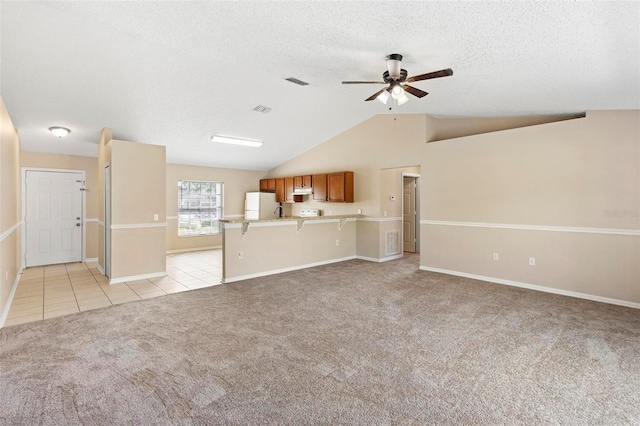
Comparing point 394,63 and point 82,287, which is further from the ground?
point 394,63

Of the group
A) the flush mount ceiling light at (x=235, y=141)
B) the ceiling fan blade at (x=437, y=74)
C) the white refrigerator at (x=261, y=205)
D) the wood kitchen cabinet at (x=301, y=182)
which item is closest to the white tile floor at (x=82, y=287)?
the white refrigerator at (x=261, y=205)

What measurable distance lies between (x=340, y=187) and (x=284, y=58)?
3.94 m

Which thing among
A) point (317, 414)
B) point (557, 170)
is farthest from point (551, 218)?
point (317, 414)

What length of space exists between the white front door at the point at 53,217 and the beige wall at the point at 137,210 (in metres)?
2.61

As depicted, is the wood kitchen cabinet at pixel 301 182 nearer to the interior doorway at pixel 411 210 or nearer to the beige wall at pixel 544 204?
the interior doorway at pixel 411 210

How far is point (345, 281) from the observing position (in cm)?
517

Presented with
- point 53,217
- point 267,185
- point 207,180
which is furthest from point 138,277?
point 267,185

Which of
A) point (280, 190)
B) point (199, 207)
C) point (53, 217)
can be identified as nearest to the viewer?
point (53, 217)

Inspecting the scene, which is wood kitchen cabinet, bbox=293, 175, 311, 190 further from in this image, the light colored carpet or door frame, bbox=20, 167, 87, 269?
door frame, bbox=20, 167, 87, 269

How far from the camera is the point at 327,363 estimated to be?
8.30 feet

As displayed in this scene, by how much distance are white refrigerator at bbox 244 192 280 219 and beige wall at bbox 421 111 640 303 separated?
4523mm

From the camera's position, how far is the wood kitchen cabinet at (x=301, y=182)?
7.93 m

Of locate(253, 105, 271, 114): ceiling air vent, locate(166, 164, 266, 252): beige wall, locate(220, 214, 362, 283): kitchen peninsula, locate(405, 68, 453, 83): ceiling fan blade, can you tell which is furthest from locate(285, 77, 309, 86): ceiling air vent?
locate(166, 164, 266, 252): beige wall

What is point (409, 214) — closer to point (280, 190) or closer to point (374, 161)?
point (374, 161)
